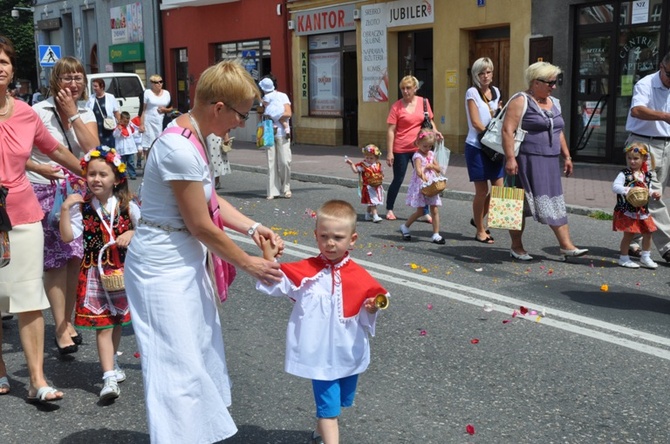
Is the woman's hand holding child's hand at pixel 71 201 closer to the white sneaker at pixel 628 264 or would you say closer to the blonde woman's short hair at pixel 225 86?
the blonde woman's short hair at pixel 225 86

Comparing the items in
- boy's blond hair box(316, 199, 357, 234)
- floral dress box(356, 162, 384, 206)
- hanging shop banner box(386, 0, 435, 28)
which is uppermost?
hanging shop banner box(386, 0, 435, 28)

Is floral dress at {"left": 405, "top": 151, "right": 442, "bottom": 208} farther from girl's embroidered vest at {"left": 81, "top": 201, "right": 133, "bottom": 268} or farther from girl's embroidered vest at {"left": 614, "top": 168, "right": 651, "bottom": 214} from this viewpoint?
girl's embroidered vest at {"left": 81, "top": 201, "right": 133, "bottom": 268}

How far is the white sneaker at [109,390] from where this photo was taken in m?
4.52

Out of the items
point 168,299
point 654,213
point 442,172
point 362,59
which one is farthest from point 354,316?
point 362,59

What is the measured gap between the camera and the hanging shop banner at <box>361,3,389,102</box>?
20.5m

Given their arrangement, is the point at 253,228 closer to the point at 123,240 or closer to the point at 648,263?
the point at 123,240

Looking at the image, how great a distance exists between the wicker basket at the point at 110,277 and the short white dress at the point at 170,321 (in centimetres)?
127

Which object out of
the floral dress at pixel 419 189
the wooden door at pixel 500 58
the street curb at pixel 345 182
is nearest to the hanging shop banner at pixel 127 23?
the street curb at pixel 345 182

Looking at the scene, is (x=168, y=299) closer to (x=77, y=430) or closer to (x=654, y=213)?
(x=77, y=430)

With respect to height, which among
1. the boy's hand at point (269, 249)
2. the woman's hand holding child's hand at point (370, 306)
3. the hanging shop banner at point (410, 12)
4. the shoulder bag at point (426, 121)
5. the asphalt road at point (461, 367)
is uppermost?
the hanging shop banner at point (410, 12)

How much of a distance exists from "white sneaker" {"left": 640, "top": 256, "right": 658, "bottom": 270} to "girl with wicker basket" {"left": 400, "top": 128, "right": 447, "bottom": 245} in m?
2.04

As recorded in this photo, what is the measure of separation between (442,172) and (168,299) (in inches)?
246

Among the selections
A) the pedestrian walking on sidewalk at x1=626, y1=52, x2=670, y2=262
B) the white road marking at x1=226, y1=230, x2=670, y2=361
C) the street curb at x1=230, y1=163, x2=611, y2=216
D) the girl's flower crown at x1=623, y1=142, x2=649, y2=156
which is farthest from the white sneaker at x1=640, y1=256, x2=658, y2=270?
the street curb at x1=230, y1=163, x2=611, y2=216

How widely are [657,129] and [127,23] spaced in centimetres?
2671
